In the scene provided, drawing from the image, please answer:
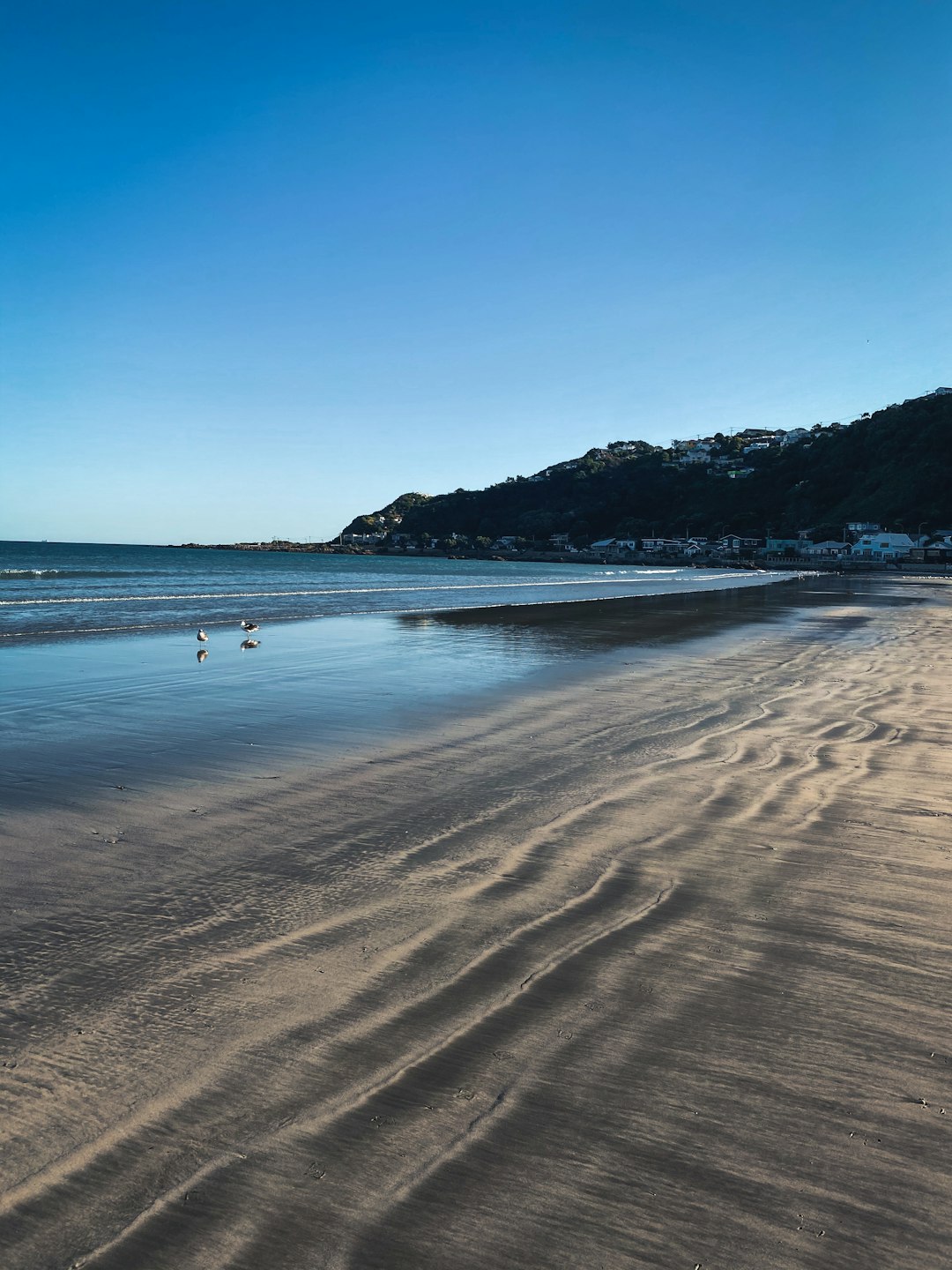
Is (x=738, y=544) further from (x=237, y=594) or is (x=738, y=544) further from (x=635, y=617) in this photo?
(x=635, y=617)

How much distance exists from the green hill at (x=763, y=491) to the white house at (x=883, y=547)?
36.8ft

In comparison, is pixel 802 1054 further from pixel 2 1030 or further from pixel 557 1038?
pixel 2 1030

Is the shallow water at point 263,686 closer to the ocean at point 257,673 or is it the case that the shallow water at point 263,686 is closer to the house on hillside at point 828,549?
the ocean at point 257,673

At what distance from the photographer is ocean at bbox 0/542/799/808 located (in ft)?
22.9

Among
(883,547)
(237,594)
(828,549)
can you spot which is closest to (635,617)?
(237,594)

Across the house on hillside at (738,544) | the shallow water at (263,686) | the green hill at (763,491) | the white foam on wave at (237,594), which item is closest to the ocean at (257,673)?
the shallow water at (263,686)

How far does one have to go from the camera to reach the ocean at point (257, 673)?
697 cm

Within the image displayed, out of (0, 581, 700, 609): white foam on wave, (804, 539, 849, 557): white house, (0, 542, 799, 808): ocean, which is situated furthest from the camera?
(804, 539, 849, 557): white house

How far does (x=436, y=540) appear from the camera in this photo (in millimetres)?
188375

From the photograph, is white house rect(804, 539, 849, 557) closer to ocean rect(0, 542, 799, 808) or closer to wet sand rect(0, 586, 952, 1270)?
ocean rect(0, 542, 799, 808)

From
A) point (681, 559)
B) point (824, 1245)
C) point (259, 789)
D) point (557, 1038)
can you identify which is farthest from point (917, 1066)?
point (681, 559)

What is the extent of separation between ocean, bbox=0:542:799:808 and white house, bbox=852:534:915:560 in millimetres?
86756

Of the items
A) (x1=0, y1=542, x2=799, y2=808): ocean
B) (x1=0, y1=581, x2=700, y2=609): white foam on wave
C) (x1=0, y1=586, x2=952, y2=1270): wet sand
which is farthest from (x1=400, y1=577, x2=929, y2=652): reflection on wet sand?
(x1=0, y1=581, x2=700, y2=609): white foam on wave

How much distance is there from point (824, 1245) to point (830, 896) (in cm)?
226
